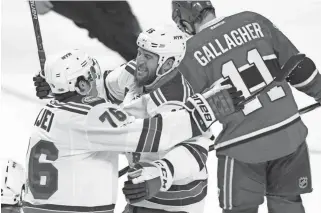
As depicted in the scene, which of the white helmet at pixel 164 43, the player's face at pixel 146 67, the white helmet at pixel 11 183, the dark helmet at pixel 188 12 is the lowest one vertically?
the white helmet at pixel 11 183

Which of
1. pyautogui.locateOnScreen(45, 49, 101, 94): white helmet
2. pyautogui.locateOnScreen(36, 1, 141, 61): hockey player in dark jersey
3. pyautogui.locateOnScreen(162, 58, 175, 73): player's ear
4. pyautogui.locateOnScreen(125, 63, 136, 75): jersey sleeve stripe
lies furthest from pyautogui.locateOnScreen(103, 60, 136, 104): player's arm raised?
pyautogui.locateOnScreen(36, 1, 141, 61): hockey player in dark jersey

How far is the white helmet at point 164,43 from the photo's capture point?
230 cm

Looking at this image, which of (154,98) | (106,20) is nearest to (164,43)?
(154,98)

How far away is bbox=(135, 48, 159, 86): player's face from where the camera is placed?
232 cm

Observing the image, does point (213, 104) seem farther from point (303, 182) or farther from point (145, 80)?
point (303, 182)

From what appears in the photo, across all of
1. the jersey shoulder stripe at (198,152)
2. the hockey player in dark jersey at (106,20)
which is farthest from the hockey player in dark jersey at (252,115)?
the hockey player in dark jersey at (106,20)

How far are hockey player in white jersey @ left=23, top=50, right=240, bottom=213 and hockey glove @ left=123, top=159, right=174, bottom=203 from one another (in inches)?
0.5

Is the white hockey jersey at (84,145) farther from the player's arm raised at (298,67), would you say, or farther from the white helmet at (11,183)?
the player's arm raised at (298,67)

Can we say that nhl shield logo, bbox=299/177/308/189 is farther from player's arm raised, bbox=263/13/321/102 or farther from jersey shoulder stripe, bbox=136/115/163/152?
jersey shoulder stripe, bbox=136/115/163/152

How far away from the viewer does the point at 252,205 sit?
2582 mm

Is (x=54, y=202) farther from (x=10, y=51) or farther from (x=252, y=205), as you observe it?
(x=10, y=51)

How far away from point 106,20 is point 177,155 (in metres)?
2.74

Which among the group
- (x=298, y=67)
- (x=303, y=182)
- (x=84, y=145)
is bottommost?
(x=303, y=182)

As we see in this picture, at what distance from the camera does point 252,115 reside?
8.34 ft
